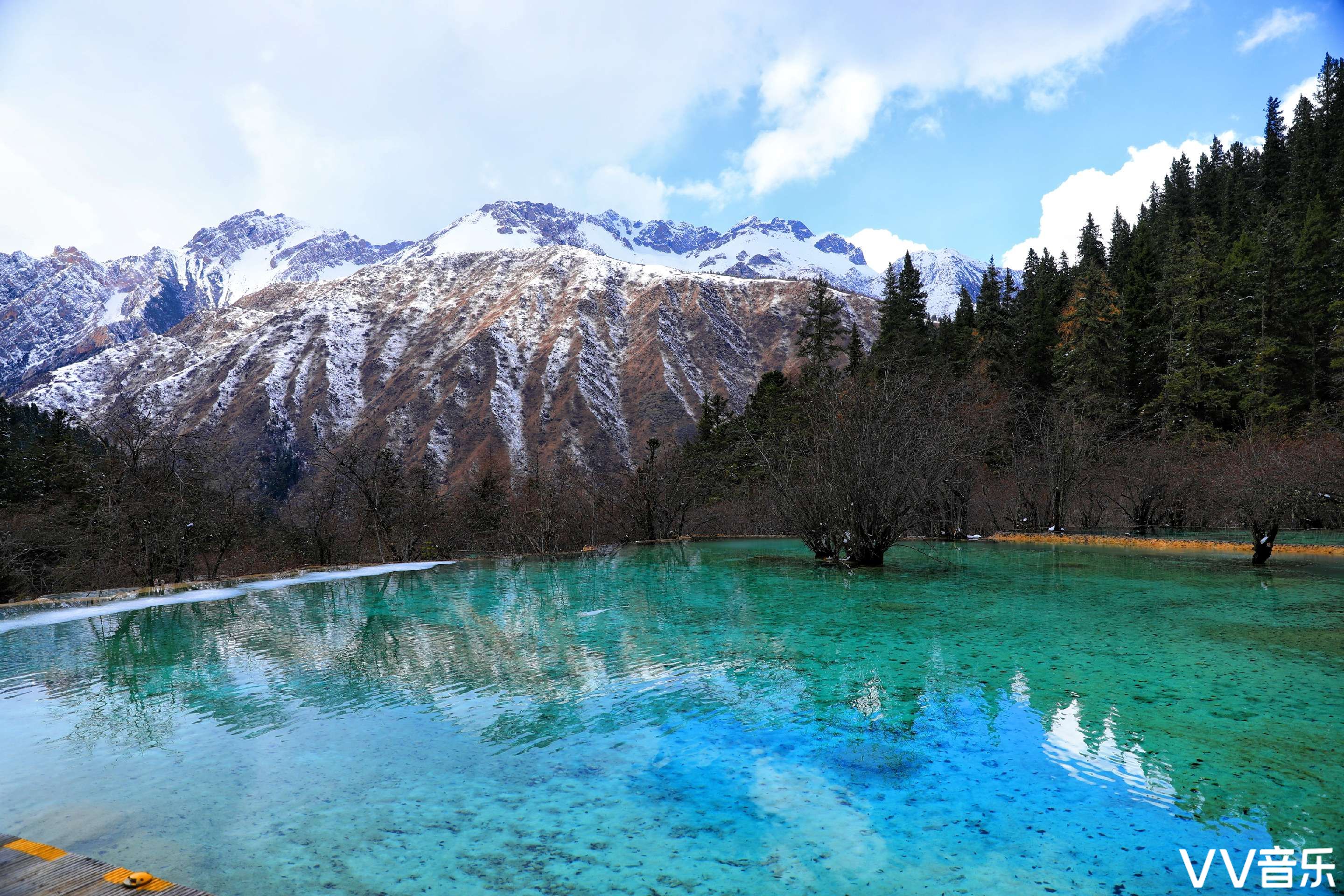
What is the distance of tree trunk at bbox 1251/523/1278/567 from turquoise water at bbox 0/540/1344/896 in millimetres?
3169

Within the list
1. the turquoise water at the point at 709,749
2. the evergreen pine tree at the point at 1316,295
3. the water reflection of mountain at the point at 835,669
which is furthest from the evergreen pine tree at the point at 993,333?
the turquoise water at the point at 709,749

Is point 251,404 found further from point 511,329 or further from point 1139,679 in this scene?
point 1139,679

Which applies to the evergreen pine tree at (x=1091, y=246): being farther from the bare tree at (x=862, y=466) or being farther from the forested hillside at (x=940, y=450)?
the bare tree at (x=862, y=466)

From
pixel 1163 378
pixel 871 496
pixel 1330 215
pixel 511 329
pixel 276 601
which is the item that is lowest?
pixel 276 601

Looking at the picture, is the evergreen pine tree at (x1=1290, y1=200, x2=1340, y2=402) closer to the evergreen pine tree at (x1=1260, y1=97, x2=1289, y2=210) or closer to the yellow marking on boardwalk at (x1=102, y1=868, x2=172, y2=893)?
the evergreen pine tree at (x1=1260, y1=97, x2=1289, y2=210)

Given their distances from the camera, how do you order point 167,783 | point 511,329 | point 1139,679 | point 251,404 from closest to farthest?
point 167,783, point 1139,679, point 251,404, point 511,329

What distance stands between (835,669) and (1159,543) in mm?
16252

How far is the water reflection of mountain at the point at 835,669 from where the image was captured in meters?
4.75

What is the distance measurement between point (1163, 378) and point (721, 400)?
2310cm

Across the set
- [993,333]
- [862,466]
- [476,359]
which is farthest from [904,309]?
[476,359]

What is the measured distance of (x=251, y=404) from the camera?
351 ft

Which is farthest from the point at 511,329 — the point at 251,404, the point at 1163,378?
the point at 1163,378

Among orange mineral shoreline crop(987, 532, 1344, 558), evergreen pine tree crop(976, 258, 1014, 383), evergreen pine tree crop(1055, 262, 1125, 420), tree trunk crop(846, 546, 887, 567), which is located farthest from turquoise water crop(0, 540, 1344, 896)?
evergreen pine tree crop(976, 258, 1014, 383)

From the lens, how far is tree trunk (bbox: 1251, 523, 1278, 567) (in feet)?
42.5
